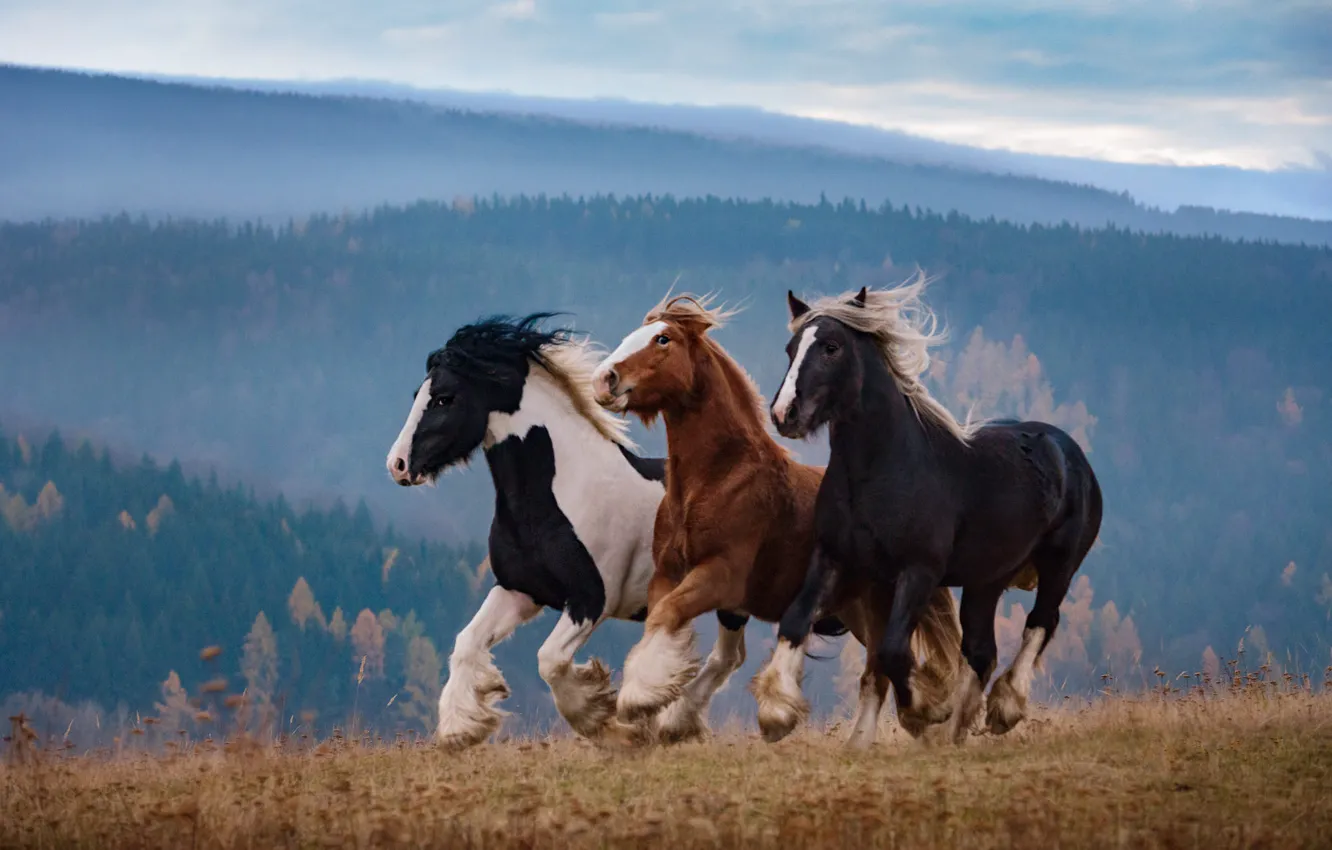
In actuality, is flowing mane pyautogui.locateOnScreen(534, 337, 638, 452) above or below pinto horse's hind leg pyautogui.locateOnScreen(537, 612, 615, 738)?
above

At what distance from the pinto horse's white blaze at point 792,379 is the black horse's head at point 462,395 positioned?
6.53ft

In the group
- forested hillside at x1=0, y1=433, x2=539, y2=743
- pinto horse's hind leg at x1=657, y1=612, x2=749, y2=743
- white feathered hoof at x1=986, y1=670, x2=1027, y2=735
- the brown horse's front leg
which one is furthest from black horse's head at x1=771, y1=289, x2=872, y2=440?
forested hillside at x1=0, y1=433, x2=539, y2=743

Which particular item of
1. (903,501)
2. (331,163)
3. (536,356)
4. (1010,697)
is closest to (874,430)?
(903,501)

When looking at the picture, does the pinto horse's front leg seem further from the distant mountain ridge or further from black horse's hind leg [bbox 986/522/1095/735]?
the distant mountain ridge

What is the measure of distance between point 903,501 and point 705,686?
1.84 m

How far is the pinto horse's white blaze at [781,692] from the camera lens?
28.1 ft

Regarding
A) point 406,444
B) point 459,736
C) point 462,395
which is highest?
point 462,395

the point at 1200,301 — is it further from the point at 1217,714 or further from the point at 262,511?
the point at 1217,714

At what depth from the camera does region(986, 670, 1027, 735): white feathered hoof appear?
31.9 feet

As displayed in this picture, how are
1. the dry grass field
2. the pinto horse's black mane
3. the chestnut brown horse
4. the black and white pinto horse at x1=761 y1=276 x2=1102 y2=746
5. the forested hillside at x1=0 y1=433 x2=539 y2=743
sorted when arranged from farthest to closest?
the forested hillside at x1=0 y1=433 x2=539 y2=743
the pinto horse's black mane
the chestnut brown horse
the black and white pinto horse at x1=761 y1=276 x2=1102 y2=746
the dry grass field

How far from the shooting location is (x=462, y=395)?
32.9ft

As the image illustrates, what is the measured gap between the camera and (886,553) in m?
8.86

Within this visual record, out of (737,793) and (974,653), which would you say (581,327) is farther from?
(737,793)

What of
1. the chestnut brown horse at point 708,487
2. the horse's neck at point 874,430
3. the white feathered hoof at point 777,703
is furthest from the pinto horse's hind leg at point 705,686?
the horse's neck at point 874,430
